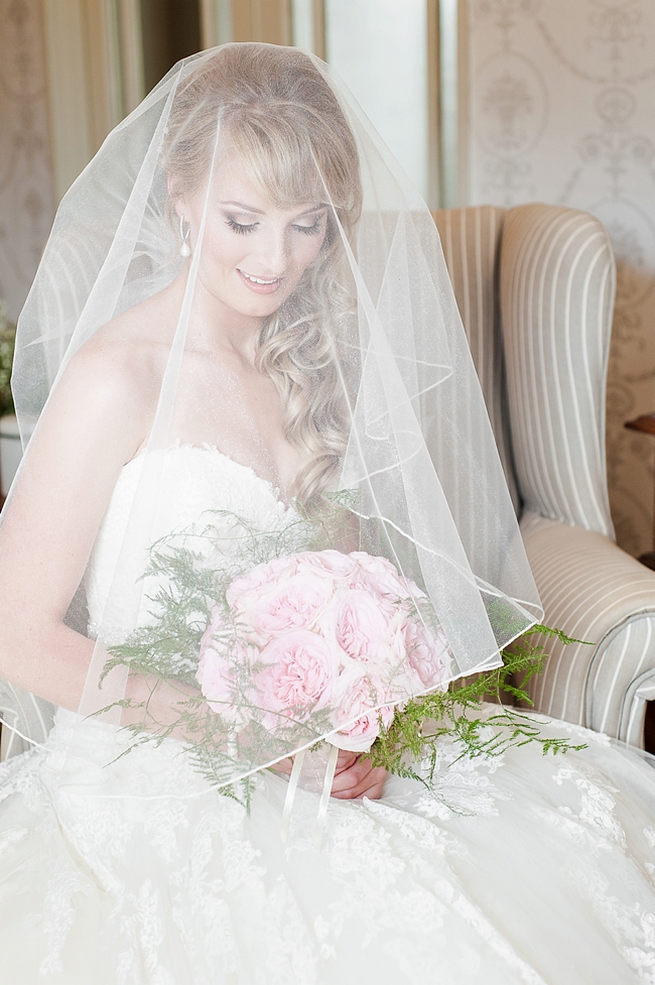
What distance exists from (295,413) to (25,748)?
68cm

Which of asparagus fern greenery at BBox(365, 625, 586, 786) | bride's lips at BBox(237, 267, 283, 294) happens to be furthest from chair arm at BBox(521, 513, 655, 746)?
bride's lips at BBox(237, 267, 283, 294)

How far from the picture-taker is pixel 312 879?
3.68 feet

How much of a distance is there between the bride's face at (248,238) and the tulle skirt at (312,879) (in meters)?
Result: 0.54

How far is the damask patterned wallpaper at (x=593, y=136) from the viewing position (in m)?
2.98

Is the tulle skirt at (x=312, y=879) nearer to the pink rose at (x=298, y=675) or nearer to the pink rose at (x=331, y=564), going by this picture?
the pink rose at (x=298, y=675)

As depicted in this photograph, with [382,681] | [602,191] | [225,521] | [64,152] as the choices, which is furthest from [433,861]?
[64,152]

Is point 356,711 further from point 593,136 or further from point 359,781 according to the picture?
point 593,136

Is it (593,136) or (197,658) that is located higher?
(593,136)

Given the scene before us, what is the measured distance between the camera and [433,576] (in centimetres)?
124

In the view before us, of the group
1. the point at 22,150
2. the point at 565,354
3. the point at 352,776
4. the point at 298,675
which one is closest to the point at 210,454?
the point at 298,675

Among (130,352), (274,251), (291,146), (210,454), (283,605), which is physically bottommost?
(283,605)

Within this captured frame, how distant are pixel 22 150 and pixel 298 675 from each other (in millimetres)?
3638

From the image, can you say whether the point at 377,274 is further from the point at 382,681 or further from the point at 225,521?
the point at 382,681

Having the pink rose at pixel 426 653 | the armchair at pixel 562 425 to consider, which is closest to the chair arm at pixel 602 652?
the armchair at pixel 562 425
